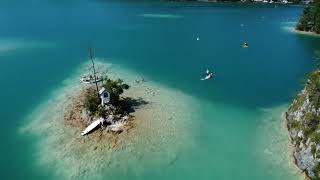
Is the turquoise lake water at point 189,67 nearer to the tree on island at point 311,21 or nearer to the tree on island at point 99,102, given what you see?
the tree on island at point 311,21

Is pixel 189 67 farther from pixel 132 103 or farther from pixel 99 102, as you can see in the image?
pixel 99 102

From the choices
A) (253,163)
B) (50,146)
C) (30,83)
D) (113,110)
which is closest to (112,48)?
(30,83)

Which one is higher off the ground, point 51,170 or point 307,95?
point 307,95

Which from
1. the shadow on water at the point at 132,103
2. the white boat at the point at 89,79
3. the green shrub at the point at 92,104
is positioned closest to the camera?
the green shrub at the point at 92,104

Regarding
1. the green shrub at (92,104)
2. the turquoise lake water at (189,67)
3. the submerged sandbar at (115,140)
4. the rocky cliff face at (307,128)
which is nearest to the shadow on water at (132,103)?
the submerged sandbar at (115,140)

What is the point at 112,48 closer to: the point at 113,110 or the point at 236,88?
the point at 236,88

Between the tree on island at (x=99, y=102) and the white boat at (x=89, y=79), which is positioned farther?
the white boat at (x=89, y=79)

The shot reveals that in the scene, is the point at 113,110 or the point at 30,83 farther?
the point at 30,83

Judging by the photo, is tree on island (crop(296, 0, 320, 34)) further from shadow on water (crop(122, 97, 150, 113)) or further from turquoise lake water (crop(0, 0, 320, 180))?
shadow on water (crop(122, 97, 150, 113))
